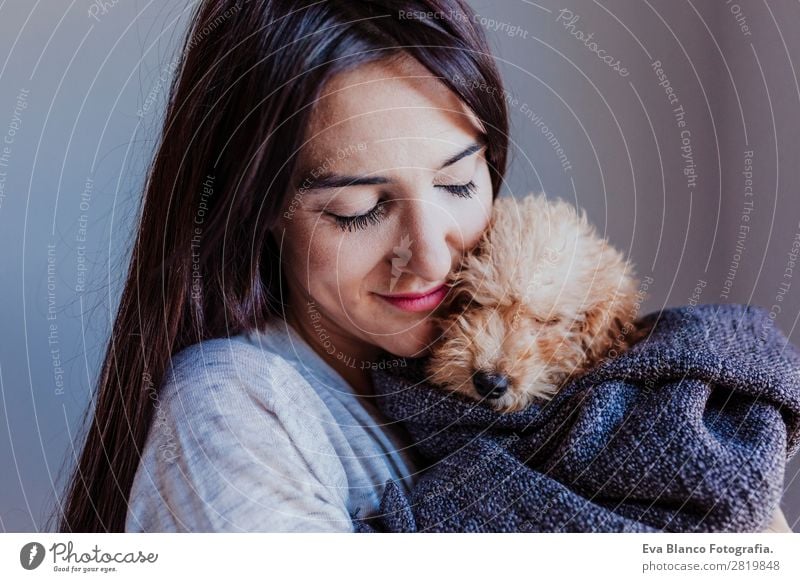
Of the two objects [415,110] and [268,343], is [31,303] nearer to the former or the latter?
[268,343]

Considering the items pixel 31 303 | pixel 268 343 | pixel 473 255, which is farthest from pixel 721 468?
pixel 31 303

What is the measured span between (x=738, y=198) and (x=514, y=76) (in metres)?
0.21

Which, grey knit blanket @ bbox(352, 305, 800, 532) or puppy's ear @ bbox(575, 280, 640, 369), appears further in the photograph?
puppy's ear @ bbox(575, 280, 640, 369)

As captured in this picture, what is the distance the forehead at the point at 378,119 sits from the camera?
0.52 meters

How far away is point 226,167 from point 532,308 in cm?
25

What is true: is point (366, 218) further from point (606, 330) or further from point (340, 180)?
point (606, 330)

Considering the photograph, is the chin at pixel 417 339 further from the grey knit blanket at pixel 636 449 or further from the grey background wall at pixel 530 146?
the grey background wall at pixel 530 146

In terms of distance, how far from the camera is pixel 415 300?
1.92 feet

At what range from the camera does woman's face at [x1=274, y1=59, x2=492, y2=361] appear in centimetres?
52

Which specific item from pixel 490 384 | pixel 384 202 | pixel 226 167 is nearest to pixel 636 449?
pixel 490 384

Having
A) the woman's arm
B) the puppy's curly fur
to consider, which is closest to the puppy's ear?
the puppy's curly fur

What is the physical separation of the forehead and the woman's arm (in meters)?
0.17

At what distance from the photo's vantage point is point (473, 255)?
0.58m

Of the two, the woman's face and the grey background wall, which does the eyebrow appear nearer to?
the woman's face
